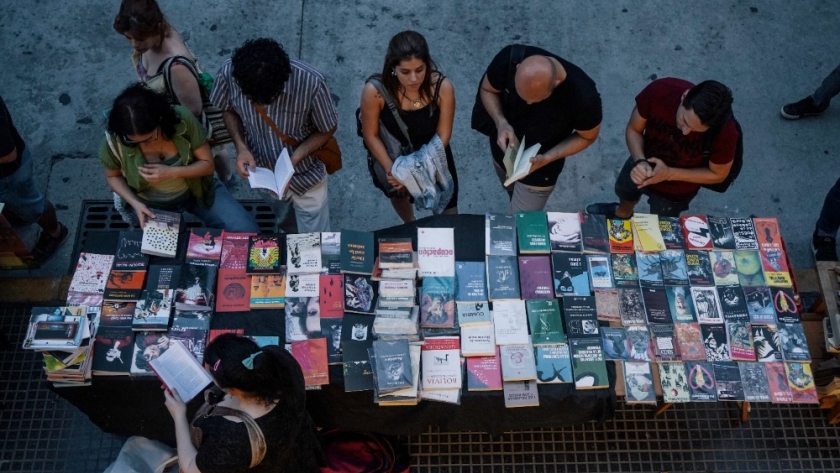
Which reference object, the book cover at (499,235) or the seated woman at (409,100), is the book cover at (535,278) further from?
the seated woman at (409,100)

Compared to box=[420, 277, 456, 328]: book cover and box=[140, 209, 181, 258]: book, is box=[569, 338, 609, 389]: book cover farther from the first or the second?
box=[140, 209, 181, 258]: book

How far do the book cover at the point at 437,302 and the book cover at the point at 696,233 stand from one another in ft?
4.11

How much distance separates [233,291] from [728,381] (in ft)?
7.77

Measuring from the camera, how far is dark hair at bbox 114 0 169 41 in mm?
3342

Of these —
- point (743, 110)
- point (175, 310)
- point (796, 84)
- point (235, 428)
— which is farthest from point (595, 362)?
point (796, 84)

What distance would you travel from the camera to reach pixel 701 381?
124 inches

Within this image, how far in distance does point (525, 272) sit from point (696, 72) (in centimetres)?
276

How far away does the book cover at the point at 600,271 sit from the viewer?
3371 millimetres

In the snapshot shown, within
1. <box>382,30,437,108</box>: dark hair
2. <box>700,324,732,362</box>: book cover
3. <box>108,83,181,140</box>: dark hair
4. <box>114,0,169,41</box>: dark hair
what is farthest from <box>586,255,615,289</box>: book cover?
A: <box>114,0,169,41</box>: dark hair

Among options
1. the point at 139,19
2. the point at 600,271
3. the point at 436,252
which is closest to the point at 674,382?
the point at 600,271

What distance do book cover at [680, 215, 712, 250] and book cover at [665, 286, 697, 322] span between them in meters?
0.26

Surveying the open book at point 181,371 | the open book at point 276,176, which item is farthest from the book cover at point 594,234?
the open book at point 181,371

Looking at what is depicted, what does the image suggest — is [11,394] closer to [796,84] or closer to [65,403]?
[65,403]

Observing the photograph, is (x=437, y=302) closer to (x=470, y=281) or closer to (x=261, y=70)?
(x=470, y=281)
